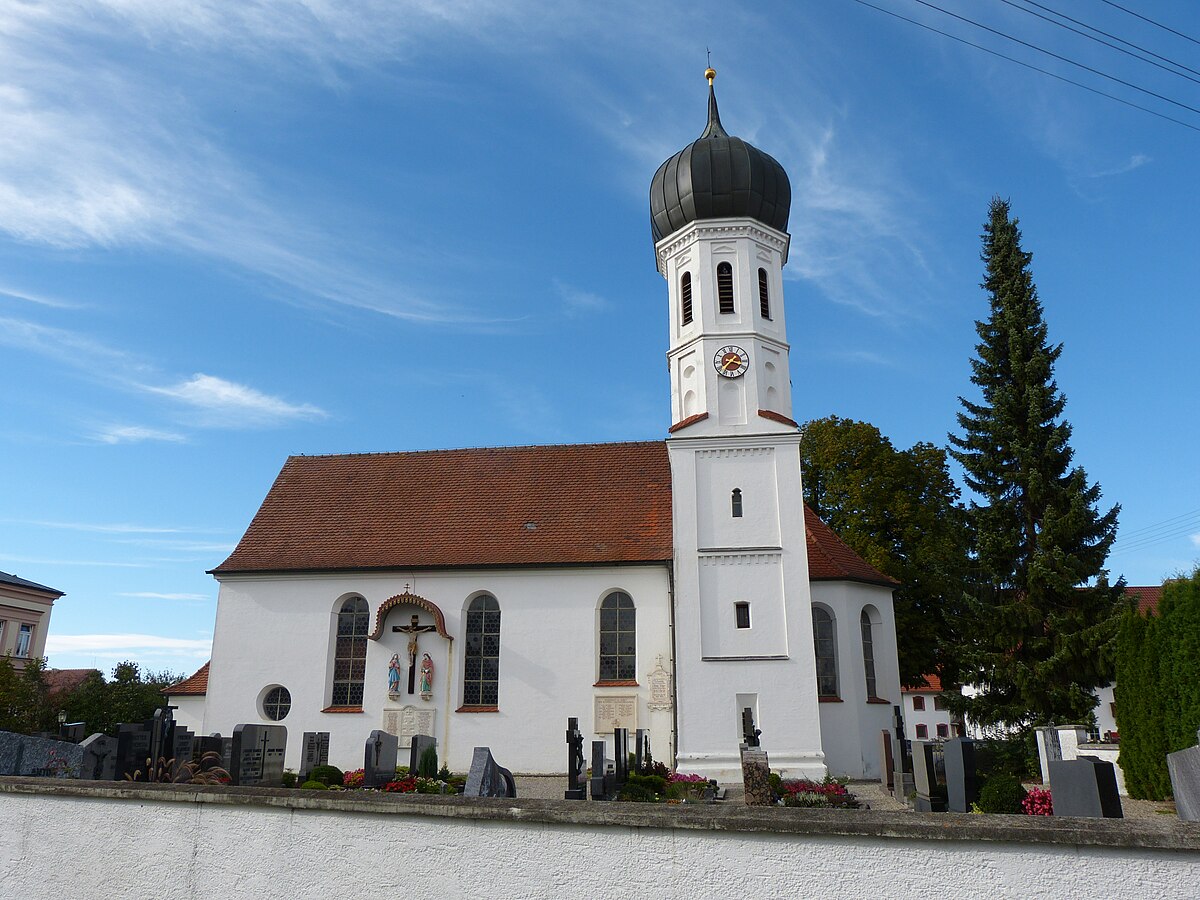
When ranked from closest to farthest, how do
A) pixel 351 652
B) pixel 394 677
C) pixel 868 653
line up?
1. pixel 394 677
2. pixel 868 653
3. pixel 351 652

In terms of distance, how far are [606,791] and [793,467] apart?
9.41 metres

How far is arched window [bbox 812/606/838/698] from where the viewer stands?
66.7 feet

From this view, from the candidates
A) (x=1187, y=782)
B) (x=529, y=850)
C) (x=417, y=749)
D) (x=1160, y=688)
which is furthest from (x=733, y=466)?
(x=529, y=850)

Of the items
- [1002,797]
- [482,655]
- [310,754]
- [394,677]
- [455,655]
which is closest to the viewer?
[1002,797]

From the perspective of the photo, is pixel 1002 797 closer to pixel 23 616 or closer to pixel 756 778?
pixel 756 778

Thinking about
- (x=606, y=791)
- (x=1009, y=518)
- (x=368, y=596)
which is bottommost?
(x=606, y=791)

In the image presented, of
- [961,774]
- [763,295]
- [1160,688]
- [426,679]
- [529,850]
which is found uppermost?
[763,295]

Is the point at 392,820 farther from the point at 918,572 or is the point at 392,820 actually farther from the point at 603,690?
the point at 918,572

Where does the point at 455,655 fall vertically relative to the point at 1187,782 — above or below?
above

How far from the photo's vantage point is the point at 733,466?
67.1 ft

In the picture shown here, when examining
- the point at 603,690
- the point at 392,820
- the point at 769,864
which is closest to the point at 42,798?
the point at 392,820

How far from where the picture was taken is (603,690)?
2042 cm

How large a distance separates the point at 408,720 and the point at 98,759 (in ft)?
35.9

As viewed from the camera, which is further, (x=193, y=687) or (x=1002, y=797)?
(x=193, y=687)
